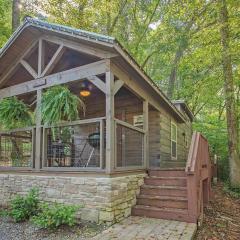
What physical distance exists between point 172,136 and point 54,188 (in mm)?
6159

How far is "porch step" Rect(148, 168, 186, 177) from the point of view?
686 centimetres

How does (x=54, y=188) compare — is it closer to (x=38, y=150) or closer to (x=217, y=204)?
(x=38, y=150)

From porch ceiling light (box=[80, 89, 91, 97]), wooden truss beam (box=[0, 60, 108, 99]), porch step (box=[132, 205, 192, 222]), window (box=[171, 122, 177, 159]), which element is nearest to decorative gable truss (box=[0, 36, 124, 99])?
wooden truss beam (box=[0, 60, 108, 99])

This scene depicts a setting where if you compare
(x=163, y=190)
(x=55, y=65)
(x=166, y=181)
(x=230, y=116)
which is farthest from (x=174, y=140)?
(x=55, y=65)

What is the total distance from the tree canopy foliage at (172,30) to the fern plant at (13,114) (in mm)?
8340

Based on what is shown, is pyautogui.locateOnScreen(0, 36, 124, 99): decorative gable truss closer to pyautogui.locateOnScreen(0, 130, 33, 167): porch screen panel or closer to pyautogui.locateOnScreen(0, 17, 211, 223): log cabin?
pyautogui.locateOnScreen(0, 17, 211, 223): log cabin

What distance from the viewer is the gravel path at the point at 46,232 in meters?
4.80

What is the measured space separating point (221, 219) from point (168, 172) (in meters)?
1.67

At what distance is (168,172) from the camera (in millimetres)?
7074

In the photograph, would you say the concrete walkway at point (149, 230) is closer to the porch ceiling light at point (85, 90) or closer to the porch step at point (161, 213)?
the porch step at point (161, 213)

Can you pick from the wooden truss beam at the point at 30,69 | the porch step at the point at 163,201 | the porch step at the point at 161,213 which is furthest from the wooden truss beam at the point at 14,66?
the porch step at the point at 161,213

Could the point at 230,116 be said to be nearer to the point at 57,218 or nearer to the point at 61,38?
the point at 61,38

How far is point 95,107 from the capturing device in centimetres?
973

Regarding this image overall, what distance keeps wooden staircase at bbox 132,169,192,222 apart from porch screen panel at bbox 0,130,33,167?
3254 millimetres
